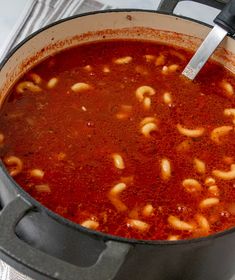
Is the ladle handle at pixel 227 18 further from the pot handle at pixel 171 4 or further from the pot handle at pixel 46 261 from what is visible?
the pot handle at pixel 46 261

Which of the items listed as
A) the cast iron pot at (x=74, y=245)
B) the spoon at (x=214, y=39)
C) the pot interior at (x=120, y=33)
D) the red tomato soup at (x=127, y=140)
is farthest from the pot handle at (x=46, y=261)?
the spoon at (x=214, y=39)

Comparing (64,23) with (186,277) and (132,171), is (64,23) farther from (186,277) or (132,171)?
(186,277)

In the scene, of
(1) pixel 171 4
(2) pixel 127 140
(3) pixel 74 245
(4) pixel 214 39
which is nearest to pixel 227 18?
(4) pixel 214 39

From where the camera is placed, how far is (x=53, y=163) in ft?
4.76

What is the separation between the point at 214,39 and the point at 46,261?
3.20 feet

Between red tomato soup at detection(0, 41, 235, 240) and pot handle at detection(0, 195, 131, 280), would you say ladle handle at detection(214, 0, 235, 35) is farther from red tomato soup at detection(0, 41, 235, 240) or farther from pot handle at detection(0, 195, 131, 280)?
pot handle at detection(0, 195, 131, 280)

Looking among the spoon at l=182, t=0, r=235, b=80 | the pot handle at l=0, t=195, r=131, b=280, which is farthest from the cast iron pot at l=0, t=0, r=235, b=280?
the spoon at l=182, t=0, r=235, b=80

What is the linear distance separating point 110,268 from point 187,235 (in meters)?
0.38

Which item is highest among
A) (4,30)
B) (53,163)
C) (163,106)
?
(163,106)

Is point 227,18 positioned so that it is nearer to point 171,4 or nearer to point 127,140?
point 171,4

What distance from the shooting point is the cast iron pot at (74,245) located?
1034mm

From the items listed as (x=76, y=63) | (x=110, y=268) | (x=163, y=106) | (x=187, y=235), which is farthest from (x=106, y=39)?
(x=110, y=268)

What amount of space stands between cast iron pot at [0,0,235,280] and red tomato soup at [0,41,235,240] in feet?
0.27

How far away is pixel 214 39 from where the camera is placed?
173cm
